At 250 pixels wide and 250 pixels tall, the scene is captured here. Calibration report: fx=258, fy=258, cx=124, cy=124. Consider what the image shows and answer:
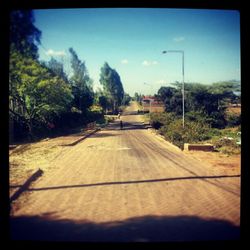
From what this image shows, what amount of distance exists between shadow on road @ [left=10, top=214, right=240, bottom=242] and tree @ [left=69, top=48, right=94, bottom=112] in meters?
27.0

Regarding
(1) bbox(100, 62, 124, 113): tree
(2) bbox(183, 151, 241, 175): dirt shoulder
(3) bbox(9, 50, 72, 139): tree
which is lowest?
(2) bbox(183, 151, 241, 175): dirt shoulder

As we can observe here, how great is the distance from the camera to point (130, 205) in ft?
24.0

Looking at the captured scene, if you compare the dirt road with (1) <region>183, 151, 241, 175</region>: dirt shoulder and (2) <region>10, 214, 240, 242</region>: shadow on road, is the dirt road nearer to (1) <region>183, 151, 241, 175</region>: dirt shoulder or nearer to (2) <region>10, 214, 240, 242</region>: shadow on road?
(2) <region>10, 214, 240, 242</region>: shadow on road

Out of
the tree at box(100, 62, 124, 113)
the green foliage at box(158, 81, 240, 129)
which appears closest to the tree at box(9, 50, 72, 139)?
the green foliage at box(158, 81, 240, 129)

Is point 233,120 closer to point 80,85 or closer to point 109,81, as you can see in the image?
point 80,85

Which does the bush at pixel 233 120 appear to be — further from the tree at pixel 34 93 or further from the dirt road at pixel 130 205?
the dirt road at pixel 130 205

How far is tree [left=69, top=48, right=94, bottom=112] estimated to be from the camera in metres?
33.0

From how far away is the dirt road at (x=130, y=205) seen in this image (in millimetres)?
5836

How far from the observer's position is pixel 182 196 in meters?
8.12

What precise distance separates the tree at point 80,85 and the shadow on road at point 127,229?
27.0 m

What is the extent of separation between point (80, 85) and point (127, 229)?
3076 cm

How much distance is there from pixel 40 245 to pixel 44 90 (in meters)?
18.0

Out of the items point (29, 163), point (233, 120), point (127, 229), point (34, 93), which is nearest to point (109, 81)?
point (233, 120)
